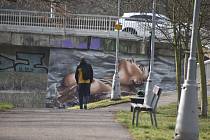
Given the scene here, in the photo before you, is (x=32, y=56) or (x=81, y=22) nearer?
(x=81, y=22)

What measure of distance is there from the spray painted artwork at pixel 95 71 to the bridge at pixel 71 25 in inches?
48.0

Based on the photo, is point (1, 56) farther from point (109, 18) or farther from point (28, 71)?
point (109, 18)

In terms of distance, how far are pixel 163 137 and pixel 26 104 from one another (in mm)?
23109

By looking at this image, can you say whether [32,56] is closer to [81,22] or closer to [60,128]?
[81,22]

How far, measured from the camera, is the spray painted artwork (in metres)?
35.3

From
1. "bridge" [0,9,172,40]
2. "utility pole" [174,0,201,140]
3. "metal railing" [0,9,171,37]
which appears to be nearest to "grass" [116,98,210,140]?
"utility pole" [174,0,201,140]

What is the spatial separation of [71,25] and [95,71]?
130 inches

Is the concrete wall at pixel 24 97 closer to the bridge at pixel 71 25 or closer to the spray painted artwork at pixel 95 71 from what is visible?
the spray painted artwork at pixel 95 71

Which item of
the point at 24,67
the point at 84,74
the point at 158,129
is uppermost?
the point at 84,74

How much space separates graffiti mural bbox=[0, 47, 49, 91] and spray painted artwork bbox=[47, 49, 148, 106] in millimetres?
1551

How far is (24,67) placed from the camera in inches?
1513

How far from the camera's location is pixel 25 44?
36125 mm

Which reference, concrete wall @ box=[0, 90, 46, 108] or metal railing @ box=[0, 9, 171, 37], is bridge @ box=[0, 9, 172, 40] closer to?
metal railing @ box=[0, 9, 171, 37]

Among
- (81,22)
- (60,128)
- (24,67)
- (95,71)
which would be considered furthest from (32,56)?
(60,128)
